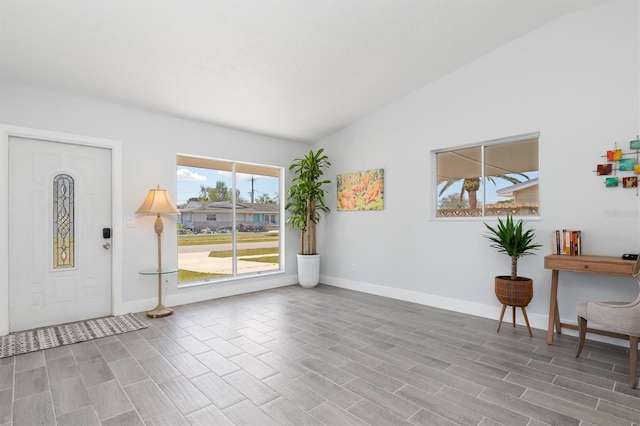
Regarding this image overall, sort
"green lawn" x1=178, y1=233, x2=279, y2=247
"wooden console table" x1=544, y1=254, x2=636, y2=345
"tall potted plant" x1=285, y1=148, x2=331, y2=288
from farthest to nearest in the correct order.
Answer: "tall potted plant" x1=285, y1=148, x2=331, y2=288 → "green lawn" x1=178, y1=233, x2=279, y2=247 → "wooden console table" x1=544, y1=254, x2=636, y2=345

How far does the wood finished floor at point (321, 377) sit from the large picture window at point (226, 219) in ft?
4.89

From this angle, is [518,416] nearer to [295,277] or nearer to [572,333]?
[572,333]

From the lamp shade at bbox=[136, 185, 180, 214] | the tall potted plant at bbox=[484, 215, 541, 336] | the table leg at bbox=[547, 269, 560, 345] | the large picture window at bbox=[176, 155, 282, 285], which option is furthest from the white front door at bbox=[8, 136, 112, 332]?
the table leg at bbox=[547, 269, 560, 345]

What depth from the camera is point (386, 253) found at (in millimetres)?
5176

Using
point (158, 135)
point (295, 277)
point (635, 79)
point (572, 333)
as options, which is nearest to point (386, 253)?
point (295, 277)

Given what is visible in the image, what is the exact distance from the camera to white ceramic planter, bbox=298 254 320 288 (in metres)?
5.76

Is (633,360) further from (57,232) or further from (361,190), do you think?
(57,232)

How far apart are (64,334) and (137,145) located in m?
2.41

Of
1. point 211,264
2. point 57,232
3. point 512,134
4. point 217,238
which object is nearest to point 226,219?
point 217,238

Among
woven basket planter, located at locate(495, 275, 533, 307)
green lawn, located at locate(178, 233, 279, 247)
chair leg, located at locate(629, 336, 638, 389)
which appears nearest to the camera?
chair leg, located at locate(629, 336, 638, 389)

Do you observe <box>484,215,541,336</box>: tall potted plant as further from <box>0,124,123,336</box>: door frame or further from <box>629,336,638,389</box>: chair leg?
<box>0,124,123,336</box>: door frame

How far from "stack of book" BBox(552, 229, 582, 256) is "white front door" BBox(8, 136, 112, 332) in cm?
527

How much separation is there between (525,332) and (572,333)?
44 cm

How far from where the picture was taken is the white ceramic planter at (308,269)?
5.76 metres
